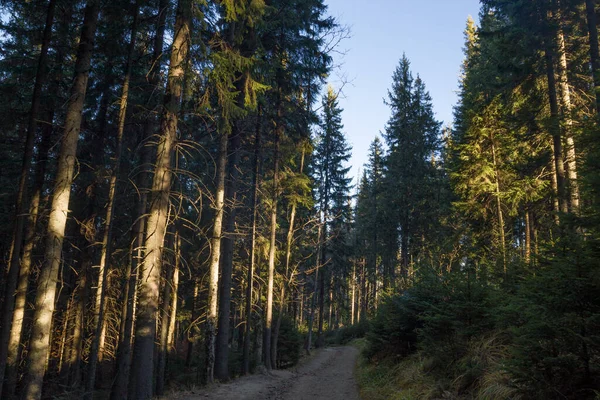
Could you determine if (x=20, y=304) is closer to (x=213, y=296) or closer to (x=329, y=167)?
(x=213, y=296)

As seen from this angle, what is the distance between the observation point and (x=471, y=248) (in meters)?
19.4

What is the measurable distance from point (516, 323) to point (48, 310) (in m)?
9.42

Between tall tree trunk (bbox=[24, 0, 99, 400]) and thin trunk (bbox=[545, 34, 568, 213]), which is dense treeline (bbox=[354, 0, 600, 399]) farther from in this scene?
tall tree trunk (bbox=[24, 0, 99, 400])

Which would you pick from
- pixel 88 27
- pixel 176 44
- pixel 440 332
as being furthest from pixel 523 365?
pixel 88 27

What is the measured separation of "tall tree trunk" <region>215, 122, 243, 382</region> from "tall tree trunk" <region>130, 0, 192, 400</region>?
5395 millimetres

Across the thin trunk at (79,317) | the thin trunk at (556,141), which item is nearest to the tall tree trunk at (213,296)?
the thin trunk at (79,317)

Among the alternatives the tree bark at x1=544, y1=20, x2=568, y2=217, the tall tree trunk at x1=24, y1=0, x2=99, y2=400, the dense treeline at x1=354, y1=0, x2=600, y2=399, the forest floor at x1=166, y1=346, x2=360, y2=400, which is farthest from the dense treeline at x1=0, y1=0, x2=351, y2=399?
the tree bark at x1=544, y1=20, x2=568, y2=217

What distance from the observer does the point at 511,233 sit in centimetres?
1806

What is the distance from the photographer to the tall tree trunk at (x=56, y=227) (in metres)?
Result: 7.31

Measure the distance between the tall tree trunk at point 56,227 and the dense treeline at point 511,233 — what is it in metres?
8.00

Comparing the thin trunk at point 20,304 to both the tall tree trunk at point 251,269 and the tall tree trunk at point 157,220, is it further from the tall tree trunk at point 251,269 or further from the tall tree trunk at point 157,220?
the tall tree trunk at point 251,269

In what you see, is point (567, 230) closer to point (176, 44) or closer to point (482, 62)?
point (176, 44)

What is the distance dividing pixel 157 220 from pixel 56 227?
214cm

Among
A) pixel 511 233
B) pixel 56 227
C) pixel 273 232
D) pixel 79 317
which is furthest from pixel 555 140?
pixel 79 317
